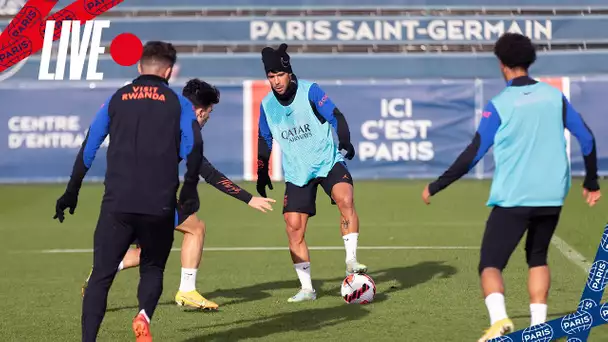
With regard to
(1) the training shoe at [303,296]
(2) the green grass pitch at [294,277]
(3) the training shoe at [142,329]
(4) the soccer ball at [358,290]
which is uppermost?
(3) the training shoe at [142,329]

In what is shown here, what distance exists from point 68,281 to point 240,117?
32.3 feet

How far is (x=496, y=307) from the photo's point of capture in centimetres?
698

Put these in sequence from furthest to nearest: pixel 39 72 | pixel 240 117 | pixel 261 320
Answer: pixel 39 72 < pixel 240 117 < pixel 261 320

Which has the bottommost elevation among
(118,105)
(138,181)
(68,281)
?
(68,281)

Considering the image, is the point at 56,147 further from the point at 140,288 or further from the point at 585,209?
the point at 140,288

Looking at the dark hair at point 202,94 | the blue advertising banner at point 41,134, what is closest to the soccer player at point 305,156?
the dark hair at point 202,94

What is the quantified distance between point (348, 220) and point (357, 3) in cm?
1744

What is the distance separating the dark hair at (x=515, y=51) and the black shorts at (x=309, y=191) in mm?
3238

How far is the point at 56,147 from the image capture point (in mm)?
20797

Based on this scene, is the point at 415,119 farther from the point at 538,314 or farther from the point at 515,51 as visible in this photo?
the point at 515,51

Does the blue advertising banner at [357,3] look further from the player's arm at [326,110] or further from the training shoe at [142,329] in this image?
the training shoe at [142,329]

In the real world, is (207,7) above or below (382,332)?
above

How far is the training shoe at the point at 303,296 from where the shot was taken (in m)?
9.75

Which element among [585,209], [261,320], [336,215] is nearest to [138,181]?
[261,320]
